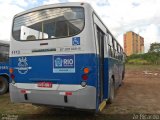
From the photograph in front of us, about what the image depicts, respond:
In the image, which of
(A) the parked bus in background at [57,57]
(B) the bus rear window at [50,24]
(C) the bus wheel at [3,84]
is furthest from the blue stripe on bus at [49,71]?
(C) the bus wheel at [3,84]

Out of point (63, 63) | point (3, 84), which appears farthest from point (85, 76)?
point (3, 84)

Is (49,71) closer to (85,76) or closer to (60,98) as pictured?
(60,98)

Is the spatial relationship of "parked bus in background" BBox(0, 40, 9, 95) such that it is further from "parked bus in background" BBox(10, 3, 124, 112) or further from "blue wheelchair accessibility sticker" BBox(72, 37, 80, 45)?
"blue wheelchair accessibility sticker" BBox(72, 37, 80, 45)

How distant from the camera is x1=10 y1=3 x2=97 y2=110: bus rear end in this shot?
23.3 feet

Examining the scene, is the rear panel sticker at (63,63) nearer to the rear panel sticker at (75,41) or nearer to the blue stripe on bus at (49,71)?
the blue stripe on bus at (49,71)

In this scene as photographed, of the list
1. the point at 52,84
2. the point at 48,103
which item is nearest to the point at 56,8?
the point at 52,84

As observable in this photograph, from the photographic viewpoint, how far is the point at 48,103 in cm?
750

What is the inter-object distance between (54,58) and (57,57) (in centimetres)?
10

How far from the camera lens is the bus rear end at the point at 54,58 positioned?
280 inches

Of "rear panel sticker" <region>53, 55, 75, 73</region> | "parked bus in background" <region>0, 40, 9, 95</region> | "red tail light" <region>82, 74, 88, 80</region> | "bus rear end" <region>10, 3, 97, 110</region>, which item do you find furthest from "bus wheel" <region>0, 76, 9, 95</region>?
"red tail light" <region>82, 74, 88, 80</region>

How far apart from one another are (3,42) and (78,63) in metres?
7.08

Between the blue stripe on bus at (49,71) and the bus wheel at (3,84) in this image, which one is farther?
the bus wheel at (3,84)

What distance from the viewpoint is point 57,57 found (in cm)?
739

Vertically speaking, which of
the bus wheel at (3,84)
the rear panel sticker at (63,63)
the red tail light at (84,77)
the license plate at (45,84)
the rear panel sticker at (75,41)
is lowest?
the bus wheel at (3,84)
